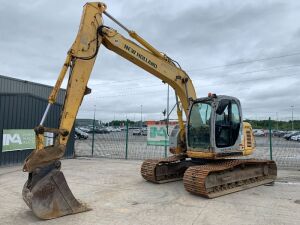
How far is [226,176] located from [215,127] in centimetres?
131

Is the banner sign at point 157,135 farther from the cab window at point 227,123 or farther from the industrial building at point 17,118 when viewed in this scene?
the cab window at point 227,123

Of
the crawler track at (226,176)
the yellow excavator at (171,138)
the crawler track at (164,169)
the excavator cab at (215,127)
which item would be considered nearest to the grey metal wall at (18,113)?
the crawler track at (164,169)

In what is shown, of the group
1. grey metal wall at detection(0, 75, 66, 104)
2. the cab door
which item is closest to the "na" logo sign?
grey metal wall at detection(0, 75, 66, 104)

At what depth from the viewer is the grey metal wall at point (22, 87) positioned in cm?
1432

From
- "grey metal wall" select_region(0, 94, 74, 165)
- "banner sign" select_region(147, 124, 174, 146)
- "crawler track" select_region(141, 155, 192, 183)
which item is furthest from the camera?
"banner sign" select_region(147, 124, 174, 146)

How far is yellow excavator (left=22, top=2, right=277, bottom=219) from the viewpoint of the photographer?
6.08 m

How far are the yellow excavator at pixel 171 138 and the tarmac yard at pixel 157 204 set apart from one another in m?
0.36

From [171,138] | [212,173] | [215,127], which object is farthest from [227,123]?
[171,138]

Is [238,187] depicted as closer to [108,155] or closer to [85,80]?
[85,80]

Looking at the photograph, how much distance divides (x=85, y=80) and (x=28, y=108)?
28.6ft

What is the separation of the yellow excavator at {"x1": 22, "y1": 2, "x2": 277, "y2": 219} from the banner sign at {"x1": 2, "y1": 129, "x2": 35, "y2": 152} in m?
6.93

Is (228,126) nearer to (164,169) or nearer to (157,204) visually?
(164,169)

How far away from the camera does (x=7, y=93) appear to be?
539 inches

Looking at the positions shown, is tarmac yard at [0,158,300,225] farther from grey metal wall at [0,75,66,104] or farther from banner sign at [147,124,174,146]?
grey metal wall at [0,75,66,104]
